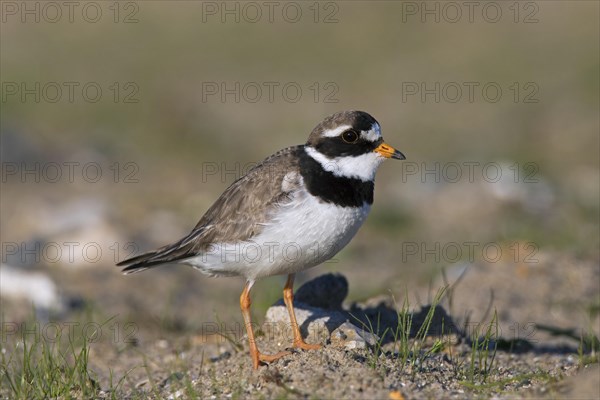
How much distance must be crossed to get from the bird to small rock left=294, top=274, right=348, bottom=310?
0.57 meters

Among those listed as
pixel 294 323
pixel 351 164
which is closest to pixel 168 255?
pixel 294 323

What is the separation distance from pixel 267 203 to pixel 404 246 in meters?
5.10

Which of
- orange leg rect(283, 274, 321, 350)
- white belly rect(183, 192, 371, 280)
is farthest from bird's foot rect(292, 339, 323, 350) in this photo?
white belly rect(183, 192, 371, 280)

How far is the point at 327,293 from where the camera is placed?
612 cm

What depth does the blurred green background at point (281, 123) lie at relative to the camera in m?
9.29

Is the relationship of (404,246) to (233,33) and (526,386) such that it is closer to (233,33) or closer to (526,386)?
(526,386)

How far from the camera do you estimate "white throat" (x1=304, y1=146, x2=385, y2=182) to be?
538cm

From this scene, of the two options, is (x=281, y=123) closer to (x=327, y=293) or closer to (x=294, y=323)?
(x=327, y=293)

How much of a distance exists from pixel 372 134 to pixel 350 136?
0.14m

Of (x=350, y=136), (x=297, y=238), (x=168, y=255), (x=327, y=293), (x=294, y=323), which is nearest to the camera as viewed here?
(x=297, y=238)

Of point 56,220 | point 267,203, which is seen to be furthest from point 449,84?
point 267,203

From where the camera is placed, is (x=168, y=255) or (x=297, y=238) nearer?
(x=297, y=238)

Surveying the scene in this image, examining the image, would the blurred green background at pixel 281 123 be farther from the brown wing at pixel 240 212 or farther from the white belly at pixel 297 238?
the white belly at pixel 297 238

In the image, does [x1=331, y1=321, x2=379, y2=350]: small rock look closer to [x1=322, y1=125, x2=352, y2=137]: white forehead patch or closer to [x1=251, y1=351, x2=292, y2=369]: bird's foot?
[x1=251, y1=351, x2=292, y2=369]: bird's foot
